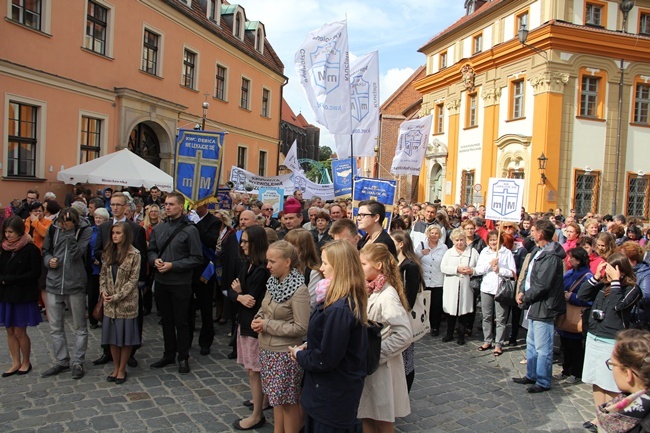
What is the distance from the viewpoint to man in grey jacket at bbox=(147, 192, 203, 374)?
5949mm

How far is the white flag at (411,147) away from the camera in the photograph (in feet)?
44.7

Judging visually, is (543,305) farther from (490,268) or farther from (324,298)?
(324,298)

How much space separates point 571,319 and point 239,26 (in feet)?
84.1

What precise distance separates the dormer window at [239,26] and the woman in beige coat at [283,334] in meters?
25.5

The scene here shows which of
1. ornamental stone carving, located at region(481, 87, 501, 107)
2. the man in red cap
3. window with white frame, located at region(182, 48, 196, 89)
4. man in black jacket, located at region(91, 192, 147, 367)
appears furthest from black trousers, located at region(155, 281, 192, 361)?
ornamental stone carving, located at region(481, 87, 501, 107)

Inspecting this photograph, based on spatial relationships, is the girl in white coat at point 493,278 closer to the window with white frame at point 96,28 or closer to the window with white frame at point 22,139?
the window with white frame at point 22,139

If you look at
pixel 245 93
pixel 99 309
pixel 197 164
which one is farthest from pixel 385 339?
pixel 245 93

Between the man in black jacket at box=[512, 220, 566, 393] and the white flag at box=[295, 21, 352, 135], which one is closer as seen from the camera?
the man in black jacket at box=[512, 220, 566, 393]

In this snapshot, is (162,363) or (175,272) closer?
(175,272)

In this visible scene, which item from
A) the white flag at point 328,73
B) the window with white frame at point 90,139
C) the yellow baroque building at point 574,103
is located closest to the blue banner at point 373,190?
the white flag at point 328,73

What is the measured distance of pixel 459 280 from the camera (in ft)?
25.8

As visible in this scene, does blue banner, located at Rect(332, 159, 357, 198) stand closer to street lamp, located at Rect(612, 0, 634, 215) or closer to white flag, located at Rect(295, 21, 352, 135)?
white flag, located at Rect(295, 21, 352, 135)

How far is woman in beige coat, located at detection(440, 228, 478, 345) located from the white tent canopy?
864cm

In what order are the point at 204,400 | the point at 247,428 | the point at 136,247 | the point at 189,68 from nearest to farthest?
the point at 247,428
the point at 204,400
the point at 136,247
the point at 189,68
